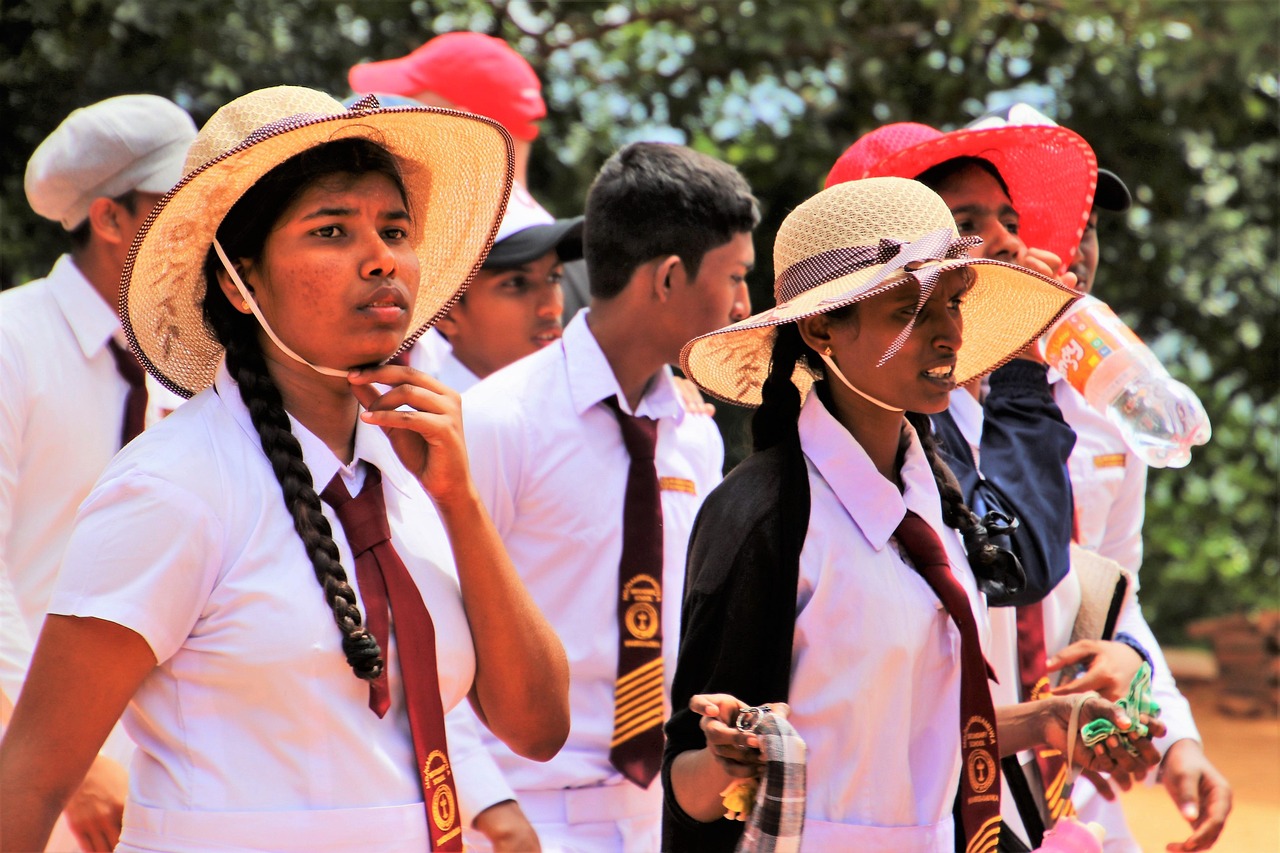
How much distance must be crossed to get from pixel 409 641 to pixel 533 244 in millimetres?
2820

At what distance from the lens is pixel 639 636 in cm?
375

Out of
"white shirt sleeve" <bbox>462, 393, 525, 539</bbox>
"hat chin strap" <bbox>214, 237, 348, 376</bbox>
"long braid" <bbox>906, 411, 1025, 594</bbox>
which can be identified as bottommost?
"white shirt sleeve" <bbox>462, 393, 525, 539</bbox>

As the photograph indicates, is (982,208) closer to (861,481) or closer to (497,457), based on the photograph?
(861,481)

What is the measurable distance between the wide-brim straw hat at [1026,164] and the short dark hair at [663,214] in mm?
367

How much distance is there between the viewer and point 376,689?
235 cm

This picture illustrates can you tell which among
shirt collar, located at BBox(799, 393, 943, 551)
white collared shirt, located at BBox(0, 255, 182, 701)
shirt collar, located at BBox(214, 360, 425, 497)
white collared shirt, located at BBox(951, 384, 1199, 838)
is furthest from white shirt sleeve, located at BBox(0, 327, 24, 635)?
white collared shirt, located at BBox(951, 384, 1199, 838)

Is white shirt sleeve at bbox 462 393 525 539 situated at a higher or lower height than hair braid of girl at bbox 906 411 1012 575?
lower

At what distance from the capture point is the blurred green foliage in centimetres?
905

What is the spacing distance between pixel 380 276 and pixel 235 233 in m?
0.25

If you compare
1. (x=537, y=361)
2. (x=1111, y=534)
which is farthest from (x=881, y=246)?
(x=1111, y=534)

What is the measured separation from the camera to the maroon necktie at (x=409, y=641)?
2.38 metres

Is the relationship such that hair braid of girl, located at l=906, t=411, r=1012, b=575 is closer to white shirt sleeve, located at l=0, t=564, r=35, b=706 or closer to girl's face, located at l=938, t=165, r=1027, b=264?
girl's face, located at l=938, t=165, r=1027, b=264

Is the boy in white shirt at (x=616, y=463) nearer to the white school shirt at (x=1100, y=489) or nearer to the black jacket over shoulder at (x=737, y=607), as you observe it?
the black jacket over shoulder at (x=737, y=607)

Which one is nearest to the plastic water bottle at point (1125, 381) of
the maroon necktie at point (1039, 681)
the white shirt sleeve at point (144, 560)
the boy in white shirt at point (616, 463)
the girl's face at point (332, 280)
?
the maroon necktie at point (1039, 681)
